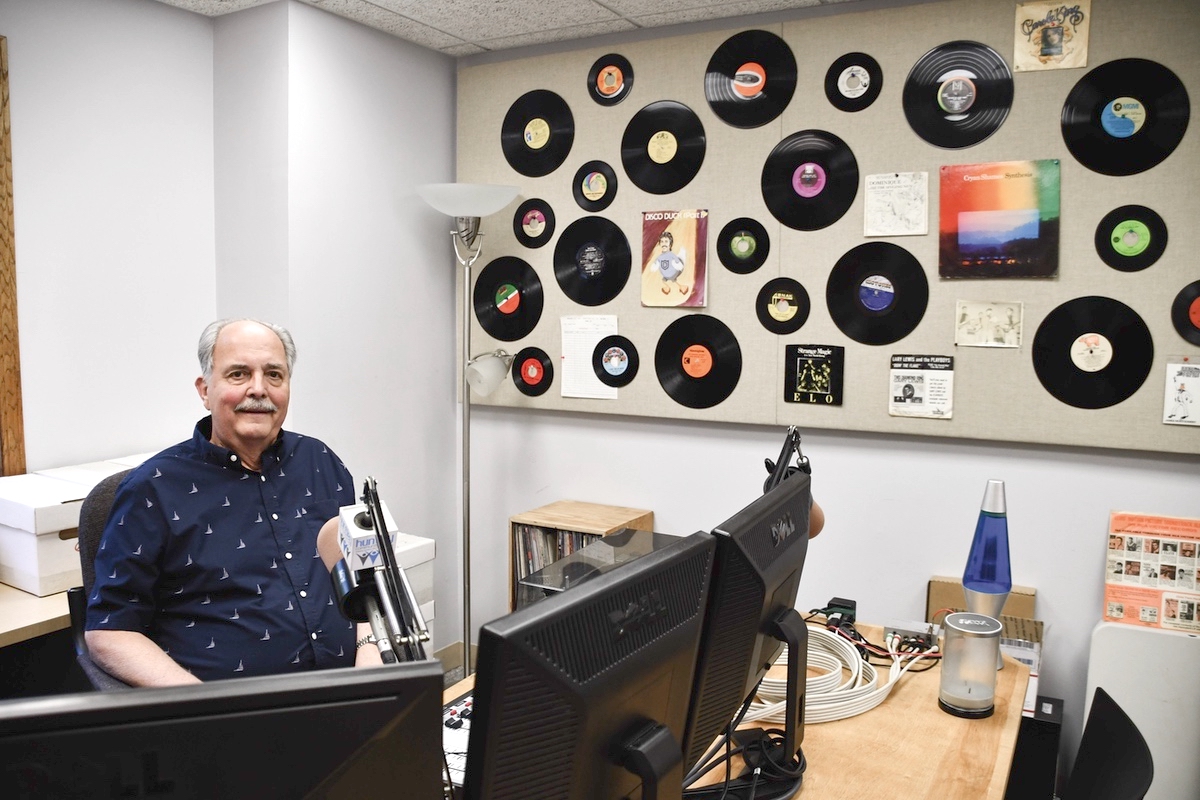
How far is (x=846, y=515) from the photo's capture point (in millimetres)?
3094

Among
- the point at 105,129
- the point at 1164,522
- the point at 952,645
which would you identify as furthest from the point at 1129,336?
the point at 105,129

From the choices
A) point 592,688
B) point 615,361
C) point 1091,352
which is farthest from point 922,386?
point 592,688

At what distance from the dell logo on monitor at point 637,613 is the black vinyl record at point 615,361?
2.40 metres

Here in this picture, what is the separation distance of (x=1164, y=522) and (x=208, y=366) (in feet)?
8.62

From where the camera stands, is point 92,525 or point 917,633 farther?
point 917,633

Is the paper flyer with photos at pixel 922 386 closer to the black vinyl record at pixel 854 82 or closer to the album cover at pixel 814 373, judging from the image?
the album cover at pixel 814 373

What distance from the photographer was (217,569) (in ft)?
6.08

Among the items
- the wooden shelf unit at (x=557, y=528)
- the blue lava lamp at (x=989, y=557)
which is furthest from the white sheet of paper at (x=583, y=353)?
the blue lava lamp at (x=989, y=557)

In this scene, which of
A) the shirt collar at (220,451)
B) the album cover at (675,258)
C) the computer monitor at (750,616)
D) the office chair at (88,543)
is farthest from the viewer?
the album cover at (675,258)

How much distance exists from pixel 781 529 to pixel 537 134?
249 centimetres

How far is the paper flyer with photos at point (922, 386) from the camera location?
288cm

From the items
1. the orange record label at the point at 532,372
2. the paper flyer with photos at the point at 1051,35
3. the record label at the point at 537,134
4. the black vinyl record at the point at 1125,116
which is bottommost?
the orange record label at the point at 532,372

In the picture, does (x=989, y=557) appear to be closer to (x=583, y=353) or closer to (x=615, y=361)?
(x=615, y=361)

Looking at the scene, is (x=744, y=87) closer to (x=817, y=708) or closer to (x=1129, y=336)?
(x=1129, y=336)
